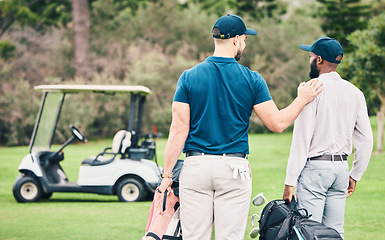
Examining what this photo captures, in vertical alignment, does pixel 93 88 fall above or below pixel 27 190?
above

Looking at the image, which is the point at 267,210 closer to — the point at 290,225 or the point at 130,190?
the point at 290,225

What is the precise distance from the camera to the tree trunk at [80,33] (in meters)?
29.6

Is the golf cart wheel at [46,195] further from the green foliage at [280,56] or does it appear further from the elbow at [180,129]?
the green foliage at [280,56]

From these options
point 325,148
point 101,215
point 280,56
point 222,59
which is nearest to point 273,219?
point 325,148

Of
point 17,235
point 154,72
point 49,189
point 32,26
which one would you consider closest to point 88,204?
point 49,189

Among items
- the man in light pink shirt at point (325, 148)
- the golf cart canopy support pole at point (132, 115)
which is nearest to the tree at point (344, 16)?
the golf cart canopy support pole at point (132, 115)

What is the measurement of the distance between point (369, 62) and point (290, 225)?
16.7 m

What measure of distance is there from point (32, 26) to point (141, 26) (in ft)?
21.7

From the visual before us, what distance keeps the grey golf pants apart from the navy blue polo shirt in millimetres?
687

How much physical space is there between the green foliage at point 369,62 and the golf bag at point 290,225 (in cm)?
1610

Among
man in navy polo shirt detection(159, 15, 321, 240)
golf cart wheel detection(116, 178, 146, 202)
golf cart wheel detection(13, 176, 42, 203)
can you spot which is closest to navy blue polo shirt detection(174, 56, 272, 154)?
man in navy polo shirt detection(159, 15, 321, 240)

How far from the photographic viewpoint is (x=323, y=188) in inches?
141

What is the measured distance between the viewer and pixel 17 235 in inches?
252

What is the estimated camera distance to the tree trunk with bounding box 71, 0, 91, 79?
29.6 meters
